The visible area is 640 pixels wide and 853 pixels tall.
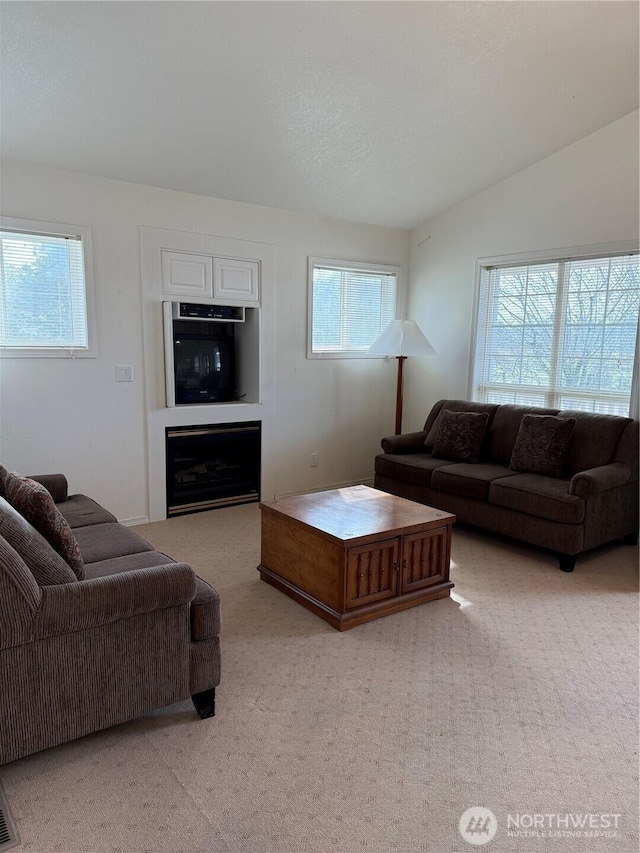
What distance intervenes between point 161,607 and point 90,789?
578mm

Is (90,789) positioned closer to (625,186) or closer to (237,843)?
(237,843)

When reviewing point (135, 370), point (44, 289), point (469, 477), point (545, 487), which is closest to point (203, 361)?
point (135, 370)

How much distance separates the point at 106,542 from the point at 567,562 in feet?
9.05

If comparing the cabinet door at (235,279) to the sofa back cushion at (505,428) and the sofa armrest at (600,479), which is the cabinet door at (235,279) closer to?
the sofa back cushion at (505,428)

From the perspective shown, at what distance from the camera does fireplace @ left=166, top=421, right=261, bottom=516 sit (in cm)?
459

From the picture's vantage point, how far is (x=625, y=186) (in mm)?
4086

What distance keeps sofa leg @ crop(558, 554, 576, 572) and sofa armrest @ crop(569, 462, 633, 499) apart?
0.40 meters

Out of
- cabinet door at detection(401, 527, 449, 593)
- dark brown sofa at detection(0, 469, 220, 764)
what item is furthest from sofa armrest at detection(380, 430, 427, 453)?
dark brown sofa at detection(0, 469, 220, 764)

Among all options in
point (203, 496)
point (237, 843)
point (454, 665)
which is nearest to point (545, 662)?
point (454, 665)

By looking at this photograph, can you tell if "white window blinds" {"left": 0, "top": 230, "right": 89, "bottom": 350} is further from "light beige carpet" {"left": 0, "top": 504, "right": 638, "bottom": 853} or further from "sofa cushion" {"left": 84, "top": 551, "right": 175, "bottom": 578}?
"light beige carpet" {"left": 0, "top": 504, "right": 638, "bottom": 853}

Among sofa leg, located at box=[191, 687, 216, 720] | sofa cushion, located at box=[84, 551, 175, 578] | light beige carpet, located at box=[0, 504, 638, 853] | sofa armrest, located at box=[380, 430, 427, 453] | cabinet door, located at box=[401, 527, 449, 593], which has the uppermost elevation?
sofa armrest, located at box=[380, 430, 427, 453]

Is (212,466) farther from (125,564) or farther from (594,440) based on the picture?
(594,440)

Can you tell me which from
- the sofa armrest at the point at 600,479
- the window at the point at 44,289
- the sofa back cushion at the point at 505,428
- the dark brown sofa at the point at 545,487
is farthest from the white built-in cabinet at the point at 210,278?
the sofa armrest at the point at 600,479

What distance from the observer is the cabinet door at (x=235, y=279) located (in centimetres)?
458
